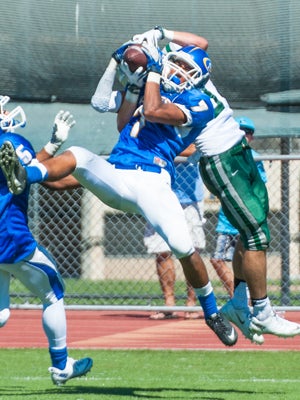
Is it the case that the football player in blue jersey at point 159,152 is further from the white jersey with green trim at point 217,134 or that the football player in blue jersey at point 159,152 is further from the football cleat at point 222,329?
the white jersey with green trim at point 217,134

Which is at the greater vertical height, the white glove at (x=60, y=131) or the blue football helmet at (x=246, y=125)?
the white glove at (x=60, y=131)

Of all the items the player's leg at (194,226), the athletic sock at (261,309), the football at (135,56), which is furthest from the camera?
the player's leg at (194,226)

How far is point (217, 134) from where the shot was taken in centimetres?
867

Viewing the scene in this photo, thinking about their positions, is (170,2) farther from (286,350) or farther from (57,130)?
(57,130)

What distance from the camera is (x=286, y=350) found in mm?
10430

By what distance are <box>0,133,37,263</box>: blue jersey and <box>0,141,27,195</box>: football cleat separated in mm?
394

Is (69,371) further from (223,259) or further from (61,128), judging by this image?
(223,259)

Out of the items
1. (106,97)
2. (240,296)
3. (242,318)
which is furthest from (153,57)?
(242,318)

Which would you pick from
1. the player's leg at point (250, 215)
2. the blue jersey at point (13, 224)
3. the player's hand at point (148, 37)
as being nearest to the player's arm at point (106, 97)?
the player's hand at point (148, 37)

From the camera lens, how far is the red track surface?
10.8 m

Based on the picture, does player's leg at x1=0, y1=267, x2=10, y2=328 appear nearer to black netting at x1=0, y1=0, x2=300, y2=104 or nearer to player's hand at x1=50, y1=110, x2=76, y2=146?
player's hand at x1=50, y1=110, x2=76, y2=146

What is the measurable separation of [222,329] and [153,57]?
1.91 meters

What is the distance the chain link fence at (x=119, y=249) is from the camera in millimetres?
12352

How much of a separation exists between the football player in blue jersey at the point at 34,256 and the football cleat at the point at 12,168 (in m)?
0.34
